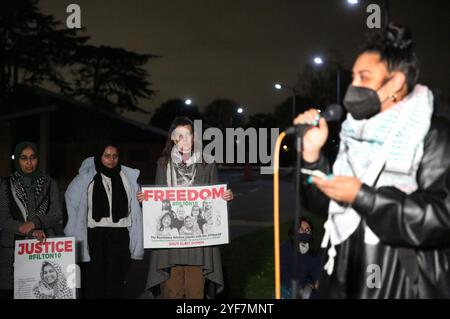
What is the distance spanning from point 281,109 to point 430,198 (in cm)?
8127

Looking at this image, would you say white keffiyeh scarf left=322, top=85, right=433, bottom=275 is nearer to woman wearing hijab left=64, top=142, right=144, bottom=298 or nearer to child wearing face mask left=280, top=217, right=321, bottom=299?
child wearing face mask left=280, top=217, right=321, bottom=299

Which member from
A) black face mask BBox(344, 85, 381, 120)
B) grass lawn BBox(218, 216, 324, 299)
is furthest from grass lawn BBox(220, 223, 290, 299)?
black face mask BBox(344, 85, 381, 120)

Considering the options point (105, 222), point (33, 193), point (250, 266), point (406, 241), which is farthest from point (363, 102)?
point (250, 266)

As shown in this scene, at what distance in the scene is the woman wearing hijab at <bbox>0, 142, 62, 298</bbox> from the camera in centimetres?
583

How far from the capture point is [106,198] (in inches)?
257

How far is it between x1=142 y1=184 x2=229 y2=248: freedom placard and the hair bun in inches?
140

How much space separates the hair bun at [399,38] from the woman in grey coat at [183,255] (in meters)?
3.51

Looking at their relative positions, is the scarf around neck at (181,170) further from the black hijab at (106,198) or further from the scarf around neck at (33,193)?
the scarf around neck at (33,193)

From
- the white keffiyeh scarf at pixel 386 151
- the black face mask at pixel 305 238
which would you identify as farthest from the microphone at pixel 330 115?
the black face mask at pixel 305 238

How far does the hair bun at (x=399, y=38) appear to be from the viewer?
9.07ft

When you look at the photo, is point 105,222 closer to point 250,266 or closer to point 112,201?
point 112,201

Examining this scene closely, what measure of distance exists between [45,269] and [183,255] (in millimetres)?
1340
